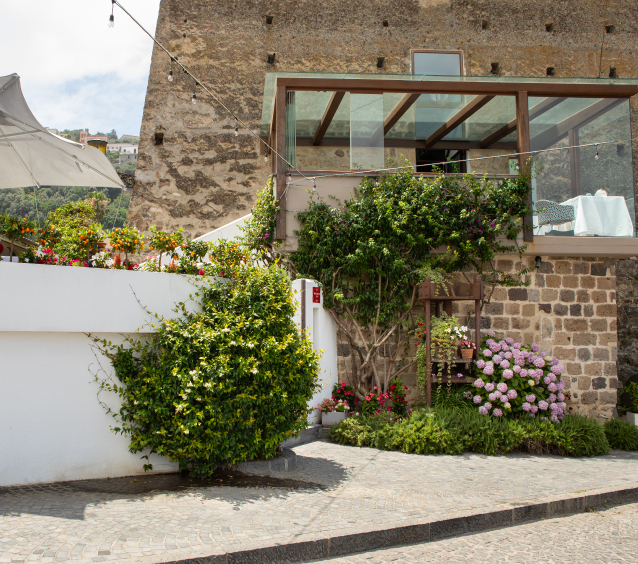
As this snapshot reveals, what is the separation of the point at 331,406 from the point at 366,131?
439 centimetres

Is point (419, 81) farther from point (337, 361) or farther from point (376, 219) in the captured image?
point (337, 361)

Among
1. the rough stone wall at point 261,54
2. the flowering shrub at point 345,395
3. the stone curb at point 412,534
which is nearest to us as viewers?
the stone curb at point 412,534

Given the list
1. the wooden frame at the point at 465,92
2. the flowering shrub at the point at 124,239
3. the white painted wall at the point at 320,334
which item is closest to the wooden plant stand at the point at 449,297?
the white painted wall at the point at 320,334

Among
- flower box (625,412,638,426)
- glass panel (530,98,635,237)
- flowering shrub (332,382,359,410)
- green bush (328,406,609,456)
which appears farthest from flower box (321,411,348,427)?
flower box (625,412,638,426)

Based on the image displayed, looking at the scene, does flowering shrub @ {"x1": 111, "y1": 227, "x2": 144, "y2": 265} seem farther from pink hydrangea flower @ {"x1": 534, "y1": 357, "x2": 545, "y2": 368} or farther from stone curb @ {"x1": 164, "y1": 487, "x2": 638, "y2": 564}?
pink hydrangea flower @ {"x1": 534, "y1": 357, "x2": 545, "y2": 368}

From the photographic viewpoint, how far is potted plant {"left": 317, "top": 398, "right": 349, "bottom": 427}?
323 inches

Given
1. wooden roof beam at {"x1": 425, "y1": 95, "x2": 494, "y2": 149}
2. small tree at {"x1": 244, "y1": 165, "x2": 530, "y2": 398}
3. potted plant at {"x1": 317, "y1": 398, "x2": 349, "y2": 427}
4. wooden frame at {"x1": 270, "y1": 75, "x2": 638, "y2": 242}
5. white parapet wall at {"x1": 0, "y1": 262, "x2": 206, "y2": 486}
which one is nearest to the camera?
white parapet wall at {"x1": 0, "y1": 262, "x2": 206, "y2": 486}

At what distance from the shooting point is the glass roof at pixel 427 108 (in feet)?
29.9

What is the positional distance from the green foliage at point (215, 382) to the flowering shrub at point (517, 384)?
3086mm

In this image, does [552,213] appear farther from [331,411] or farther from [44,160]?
[44,160]

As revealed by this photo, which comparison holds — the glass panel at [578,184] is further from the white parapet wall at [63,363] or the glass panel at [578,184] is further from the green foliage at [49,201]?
the green foliage at [49,201]

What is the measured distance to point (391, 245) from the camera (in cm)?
870

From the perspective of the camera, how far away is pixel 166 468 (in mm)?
5762

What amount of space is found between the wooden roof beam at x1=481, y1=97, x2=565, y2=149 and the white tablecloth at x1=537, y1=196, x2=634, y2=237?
61.8 inches
